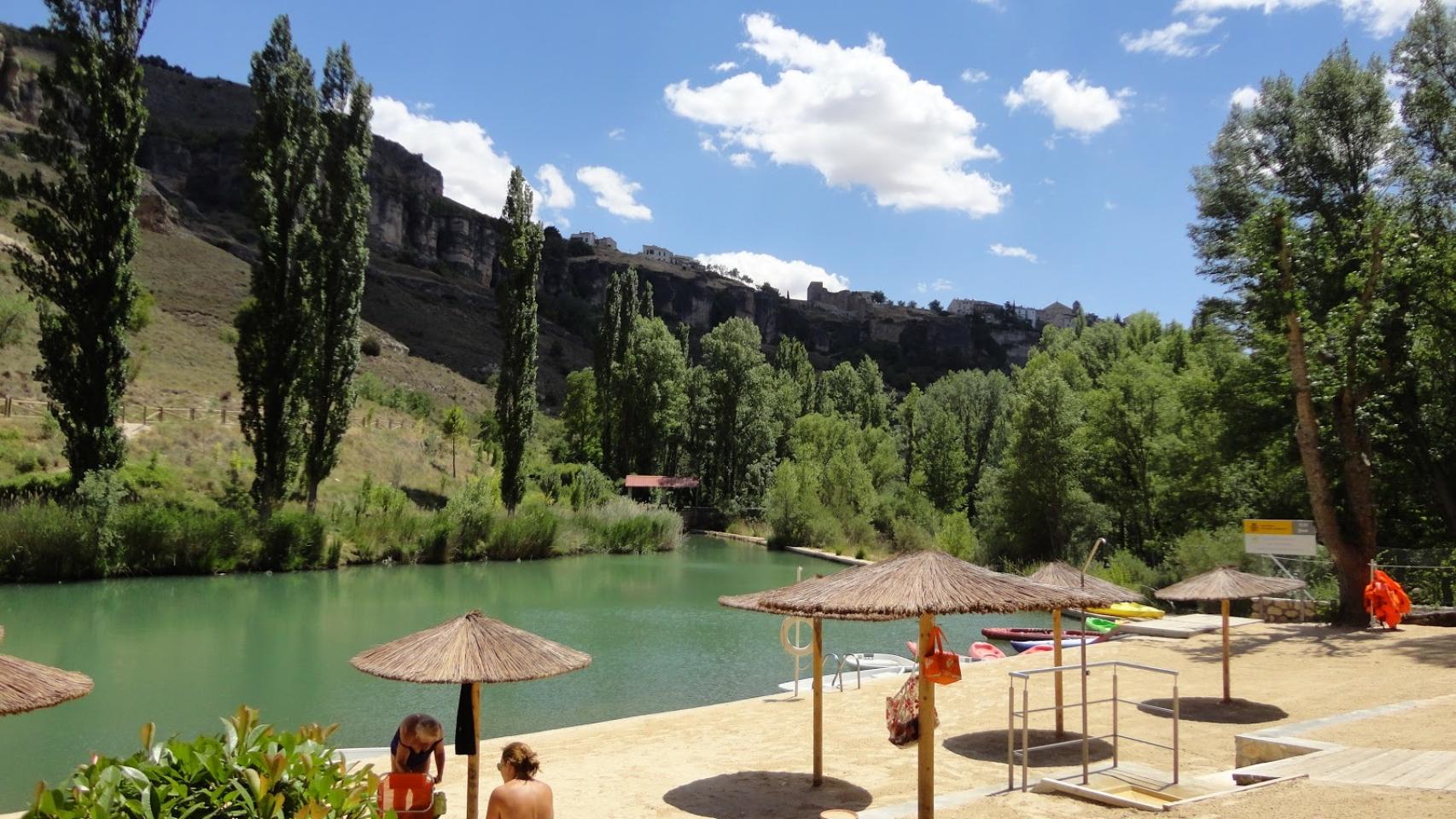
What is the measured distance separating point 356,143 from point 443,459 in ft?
54.0

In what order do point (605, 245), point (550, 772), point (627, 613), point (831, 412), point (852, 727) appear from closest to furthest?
point (550, 772)
point (852, 727)
point (627, 613)
point (831, 412)
point (605, 245)

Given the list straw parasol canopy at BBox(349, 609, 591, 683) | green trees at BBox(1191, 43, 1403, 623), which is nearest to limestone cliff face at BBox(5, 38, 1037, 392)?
green trees at BBox(1191, 43, 1403, 623)

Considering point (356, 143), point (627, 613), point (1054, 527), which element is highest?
point (356, 143)

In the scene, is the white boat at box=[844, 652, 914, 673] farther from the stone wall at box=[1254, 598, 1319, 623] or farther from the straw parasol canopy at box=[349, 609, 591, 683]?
the straw parasol canopy at box=[349, 609, 591, 683]

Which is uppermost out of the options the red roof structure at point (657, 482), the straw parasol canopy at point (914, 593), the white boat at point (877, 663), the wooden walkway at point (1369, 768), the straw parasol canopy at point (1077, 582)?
the red roof structure at point (657, 482)

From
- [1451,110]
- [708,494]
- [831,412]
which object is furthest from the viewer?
[831,412]

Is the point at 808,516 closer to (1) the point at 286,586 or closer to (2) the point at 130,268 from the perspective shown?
(1) the point at 286,586

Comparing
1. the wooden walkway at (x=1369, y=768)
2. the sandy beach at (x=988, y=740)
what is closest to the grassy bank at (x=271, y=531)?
the sandy beach at (x=988, y=740)

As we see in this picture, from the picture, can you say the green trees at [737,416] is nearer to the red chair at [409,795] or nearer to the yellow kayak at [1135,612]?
the yellow kayak at [1135,612]

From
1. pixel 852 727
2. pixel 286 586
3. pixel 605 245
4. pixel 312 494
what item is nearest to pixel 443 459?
pixel 312 494

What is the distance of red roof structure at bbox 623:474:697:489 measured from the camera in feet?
164

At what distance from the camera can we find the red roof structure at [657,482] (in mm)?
50094

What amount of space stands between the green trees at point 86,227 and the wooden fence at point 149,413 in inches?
132

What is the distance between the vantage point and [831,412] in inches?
Result: 2470
